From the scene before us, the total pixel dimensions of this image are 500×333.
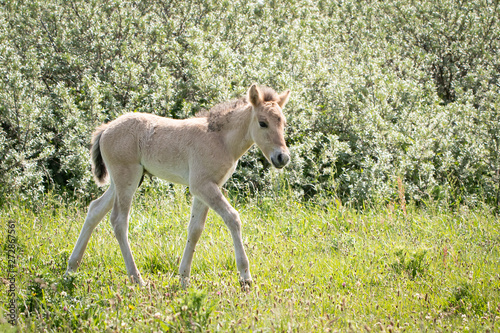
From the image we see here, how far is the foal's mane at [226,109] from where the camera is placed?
5.43m

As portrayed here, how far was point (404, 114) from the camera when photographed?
8852 mm

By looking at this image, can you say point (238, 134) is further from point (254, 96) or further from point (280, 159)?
point (280, 159)

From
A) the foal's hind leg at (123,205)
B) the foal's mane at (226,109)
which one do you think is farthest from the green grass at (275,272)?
the foal's mane at (226,109)

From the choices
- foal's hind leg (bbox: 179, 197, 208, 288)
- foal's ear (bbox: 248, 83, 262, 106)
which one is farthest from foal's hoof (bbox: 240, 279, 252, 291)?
foal's ear (bbox: 248, 83, 262, 106)

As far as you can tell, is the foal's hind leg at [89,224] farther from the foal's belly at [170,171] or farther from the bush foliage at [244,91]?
the bush foliage at [244,91]

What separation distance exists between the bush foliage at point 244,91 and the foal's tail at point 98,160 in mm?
1952

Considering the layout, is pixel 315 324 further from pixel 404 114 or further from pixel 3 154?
pixel 3 154

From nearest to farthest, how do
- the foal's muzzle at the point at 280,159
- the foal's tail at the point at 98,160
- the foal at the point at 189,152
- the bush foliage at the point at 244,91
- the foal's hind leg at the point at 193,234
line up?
the foal's muzzle at the point at 280,159
the foal at the point at 189,152
the foal's hind leg at the point at 193,234
the foal's tail at the point at 98,160
the bush foliage at the point at 244,91

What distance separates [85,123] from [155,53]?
8.07 feet

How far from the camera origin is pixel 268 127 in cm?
520

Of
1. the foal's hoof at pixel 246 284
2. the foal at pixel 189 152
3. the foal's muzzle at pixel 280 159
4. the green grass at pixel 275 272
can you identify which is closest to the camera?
the green grass at pixel 275 272

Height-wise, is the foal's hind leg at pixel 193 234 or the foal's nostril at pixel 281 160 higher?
the foal's nostril at pixel 281 160

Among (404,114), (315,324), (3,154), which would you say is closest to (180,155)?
(315,324)

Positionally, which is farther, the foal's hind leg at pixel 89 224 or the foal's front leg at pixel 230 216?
the foal's hind leg at pixel 89 224
